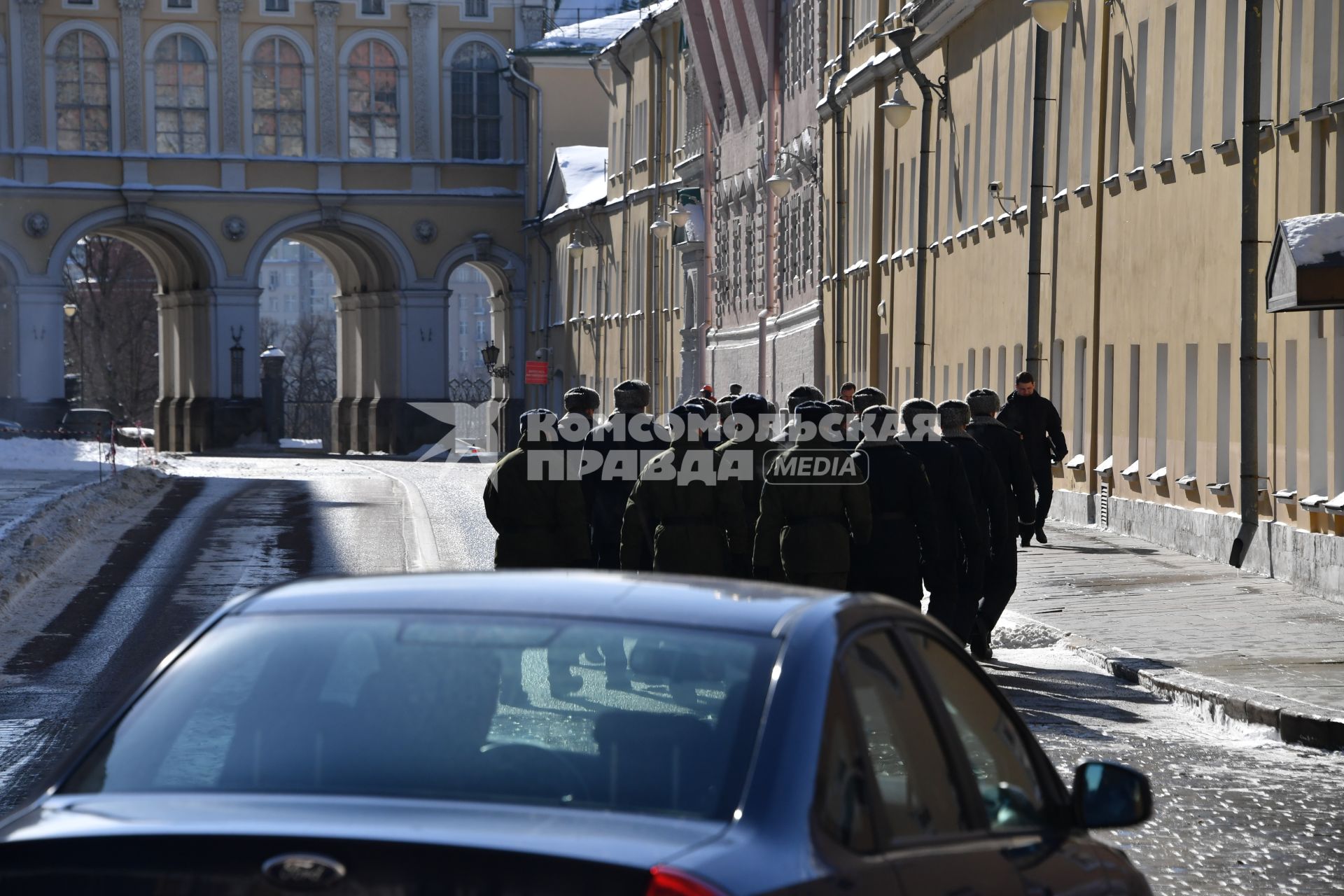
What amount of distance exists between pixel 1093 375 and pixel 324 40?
156 ft

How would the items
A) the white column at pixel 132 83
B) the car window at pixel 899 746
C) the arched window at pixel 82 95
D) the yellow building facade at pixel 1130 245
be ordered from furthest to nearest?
the white column at pixel 132 83 < the arched window at pixel 82 95 < the yellow building facade at pixel 1130 245 < the car window at pixel 899 746

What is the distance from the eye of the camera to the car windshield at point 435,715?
12.3ft

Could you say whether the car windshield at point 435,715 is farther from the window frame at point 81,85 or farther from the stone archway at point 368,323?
the window frame at point 81,85

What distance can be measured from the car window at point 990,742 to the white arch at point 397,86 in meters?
68.5

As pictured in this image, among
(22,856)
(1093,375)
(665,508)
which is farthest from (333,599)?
(1093,375)

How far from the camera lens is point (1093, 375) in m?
28.2

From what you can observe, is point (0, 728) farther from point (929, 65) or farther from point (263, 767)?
point (929, 65)

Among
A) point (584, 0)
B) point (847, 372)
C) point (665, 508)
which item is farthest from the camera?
point (584, 0)

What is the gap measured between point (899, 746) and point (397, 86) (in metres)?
70.2

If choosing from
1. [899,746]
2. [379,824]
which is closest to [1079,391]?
[899,746]

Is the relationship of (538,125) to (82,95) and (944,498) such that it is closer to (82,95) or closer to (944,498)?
(82,95)

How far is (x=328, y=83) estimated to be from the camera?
7200cm

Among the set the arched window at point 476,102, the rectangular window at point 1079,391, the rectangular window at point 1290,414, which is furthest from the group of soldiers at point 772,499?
the arched window at point 476,102

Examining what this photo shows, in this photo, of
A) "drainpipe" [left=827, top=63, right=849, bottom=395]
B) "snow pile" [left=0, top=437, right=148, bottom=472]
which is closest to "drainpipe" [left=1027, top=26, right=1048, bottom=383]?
"drainpipe" [left=827, top=63, right=849, bottom=395]
